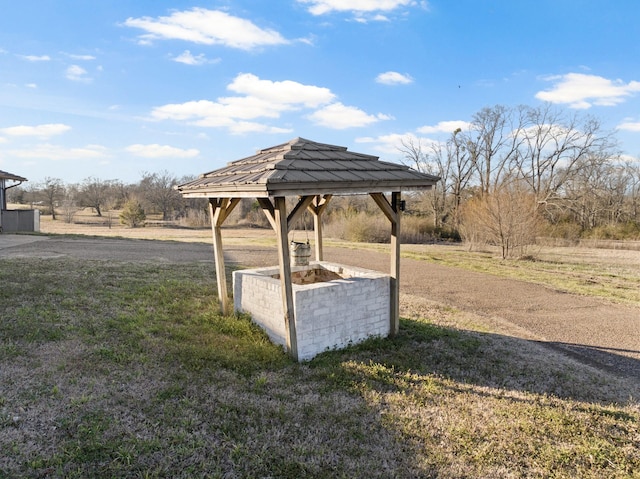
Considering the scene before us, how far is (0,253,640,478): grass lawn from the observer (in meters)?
2.99

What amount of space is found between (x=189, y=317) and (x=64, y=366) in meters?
2.01

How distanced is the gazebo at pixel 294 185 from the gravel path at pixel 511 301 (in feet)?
9.15

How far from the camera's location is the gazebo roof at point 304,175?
438 cm

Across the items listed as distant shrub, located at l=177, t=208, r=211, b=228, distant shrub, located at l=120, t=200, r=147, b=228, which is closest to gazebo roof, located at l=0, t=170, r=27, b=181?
distant shrub, located at l=120, t=200, r=147, b=228

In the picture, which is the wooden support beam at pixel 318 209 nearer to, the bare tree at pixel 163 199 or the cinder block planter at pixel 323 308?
the cinder block planter at pixel 323 308

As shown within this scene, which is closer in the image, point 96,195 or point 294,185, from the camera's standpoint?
point 294,185

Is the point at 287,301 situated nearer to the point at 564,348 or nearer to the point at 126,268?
the point at 564,348

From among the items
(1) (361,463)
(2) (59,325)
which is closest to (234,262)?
(2) (59,325)

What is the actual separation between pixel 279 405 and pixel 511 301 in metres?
6.57

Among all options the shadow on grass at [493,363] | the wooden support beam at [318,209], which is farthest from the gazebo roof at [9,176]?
the shadow on grass at [493,363]

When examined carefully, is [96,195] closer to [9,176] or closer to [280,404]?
[9,176]

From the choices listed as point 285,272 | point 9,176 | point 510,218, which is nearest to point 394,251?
point 285,272

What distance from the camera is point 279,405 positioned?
12.3ft

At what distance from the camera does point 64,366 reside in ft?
14.1
